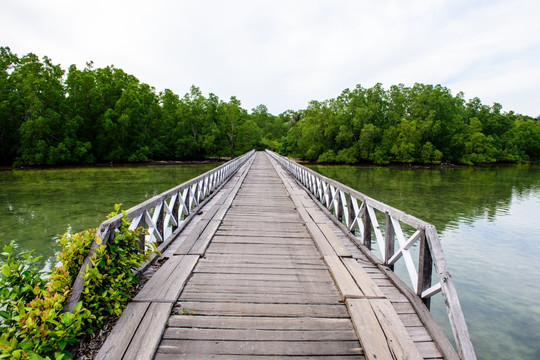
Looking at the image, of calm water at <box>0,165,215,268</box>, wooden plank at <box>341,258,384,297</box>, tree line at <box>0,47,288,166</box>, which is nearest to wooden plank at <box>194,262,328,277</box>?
wooden plank at <box>341,258,384,297</box>

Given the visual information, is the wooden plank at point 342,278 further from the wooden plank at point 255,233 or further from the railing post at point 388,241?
the wooden plank at point 255,233

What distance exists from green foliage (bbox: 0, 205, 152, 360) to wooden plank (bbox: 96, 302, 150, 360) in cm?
9

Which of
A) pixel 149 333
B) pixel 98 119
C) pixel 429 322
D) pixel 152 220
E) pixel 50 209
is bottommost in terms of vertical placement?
pixel 50 209

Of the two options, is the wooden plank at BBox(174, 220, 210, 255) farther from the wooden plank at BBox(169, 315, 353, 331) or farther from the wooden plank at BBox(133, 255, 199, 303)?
the wooden plank at BBox(169, 315, 353, 331)

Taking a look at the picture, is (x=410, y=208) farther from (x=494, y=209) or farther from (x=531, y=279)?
(x=531, y=279)

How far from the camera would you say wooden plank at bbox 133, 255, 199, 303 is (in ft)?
9.41

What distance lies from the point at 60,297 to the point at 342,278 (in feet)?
9.07

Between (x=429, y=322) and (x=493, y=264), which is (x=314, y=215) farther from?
(x=493, y=264)

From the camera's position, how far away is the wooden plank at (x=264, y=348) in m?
2.21

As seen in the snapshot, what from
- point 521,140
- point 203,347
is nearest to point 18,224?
point 203,347

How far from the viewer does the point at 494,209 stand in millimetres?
14336

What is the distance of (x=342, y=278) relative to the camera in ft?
11.0

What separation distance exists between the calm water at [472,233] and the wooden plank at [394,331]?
10.0 ft

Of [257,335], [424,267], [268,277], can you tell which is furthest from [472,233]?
[257,335]
